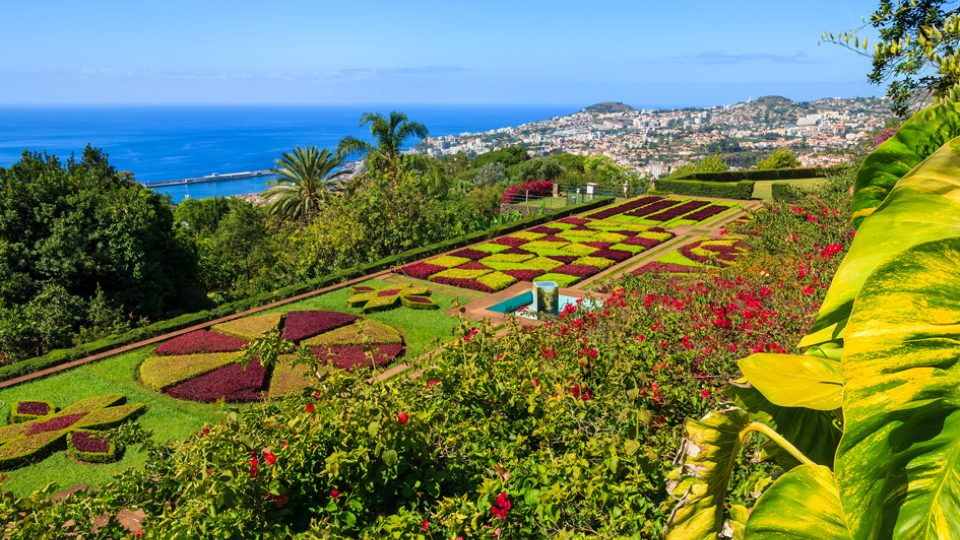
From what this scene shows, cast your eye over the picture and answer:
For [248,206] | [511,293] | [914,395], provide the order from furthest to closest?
1. [248,206]
2. [511,293]
3. [914,395]

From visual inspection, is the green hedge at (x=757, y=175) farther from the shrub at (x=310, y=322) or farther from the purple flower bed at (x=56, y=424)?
the purple flower bed at (x=56, y=424)

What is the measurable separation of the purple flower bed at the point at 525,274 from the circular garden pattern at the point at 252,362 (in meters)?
4.73

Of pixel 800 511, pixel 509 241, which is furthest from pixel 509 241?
pixel 800 511

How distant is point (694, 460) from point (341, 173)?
27.2m

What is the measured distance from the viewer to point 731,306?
6105mm

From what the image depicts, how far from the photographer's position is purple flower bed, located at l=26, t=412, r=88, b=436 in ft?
24.2

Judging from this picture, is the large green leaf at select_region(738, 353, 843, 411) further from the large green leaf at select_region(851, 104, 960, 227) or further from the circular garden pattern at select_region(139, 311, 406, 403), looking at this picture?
the circular garden pattern at select_region(139, 311, 406, 403)

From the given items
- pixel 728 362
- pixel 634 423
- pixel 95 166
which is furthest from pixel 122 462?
pixel 95 166

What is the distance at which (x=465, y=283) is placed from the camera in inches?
561

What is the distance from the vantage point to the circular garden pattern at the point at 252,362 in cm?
865

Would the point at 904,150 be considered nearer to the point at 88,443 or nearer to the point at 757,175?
the point at 88,443

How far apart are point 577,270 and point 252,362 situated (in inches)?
351

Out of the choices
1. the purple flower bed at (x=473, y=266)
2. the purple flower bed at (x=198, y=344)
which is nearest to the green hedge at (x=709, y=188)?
the purple flower bed at (x=473, y=266)

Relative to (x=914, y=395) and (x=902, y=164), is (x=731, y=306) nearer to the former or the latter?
(x=902, y=164)
